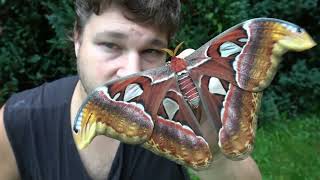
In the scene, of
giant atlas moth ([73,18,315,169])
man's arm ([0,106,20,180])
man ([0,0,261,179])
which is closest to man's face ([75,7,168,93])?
man ([0,0,261,179])

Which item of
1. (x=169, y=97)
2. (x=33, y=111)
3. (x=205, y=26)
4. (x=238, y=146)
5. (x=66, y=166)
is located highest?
(x=169, y=97)

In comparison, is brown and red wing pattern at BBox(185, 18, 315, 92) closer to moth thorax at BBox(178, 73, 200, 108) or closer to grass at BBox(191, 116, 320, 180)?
moth thorax at BBox(178, 73, 200, 108)

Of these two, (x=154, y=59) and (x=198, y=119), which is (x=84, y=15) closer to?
(x=154, y=59)

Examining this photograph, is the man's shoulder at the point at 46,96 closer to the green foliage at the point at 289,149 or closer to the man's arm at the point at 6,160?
the man's arm at the point at 6,160

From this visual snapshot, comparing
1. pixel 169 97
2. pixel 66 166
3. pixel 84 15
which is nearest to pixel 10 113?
pixel 66 166

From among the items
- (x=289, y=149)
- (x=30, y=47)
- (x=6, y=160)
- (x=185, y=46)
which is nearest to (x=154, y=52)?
(x=6, y=160)

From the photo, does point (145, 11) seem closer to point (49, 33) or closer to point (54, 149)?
point (54, 149)

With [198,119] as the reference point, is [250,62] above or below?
above
